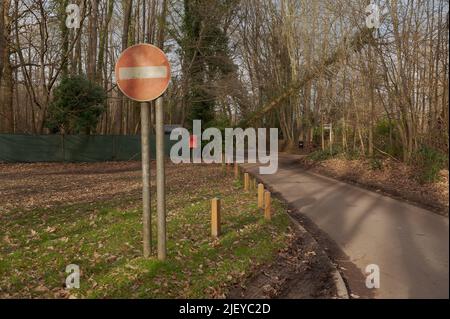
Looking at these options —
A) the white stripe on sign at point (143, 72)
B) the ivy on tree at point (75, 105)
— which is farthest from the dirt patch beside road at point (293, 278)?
the ivy on tree at point (75, 105)

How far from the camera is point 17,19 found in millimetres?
22984

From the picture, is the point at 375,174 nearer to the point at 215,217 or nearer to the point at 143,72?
the point at 215,217

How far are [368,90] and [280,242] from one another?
1321 cm

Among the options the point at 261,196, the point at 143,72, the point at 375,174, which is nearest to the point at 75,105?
the point at 375,174

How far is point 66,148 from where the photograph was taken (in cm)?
2445

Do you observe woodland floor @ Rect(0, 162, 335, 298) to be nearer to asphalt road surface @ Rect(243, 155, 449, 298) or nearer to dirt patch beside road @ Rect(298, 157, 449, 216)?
asphalt road surface @ Rect(243, 155, 449, 298)

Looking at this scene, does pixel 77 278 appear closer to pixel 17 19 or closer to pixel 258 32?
pixel 17 19

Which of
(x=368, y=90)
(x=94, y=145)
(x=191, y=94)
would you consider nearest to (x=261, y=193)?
(x=368, y=90)

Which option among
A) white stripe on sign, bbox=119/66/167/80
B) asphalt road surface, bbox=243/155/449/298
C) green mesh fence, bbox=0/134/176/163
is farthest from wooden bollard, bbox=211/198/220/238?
green mesh fence, bbox=0/134/176/163

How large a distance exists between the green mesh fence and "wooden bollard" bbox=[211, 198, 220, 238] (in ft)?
64.3

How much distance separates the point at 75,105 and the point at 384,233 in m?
21.3

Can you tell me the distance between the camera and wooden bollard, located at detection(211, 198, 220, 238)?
7.04 metres
